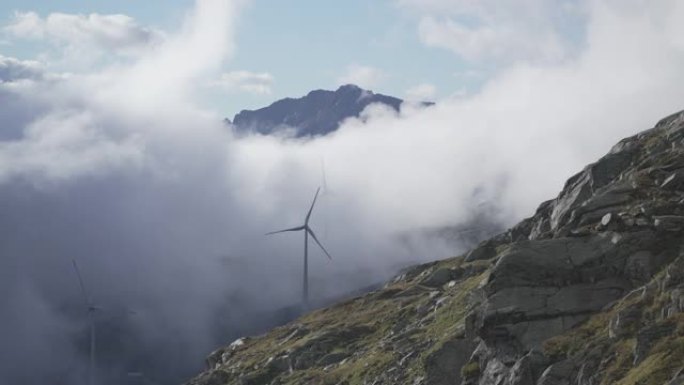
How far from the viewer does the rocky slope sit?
61.0 meters

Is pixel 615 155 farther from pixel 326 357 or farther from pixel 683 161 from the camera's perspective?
pixel 326 357

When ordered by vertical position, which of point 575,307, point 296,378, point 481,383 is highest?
point 575,307

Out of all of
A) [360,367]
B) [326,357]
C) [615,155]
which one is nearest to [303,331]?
[326,357]

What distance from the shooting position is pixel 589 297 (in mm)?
69500

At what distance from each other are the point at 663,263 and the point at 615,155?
1008 inches

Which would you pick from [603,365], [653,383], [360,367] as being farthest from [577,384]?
[360,367]

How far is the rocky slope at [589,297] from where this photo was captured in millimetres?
61000

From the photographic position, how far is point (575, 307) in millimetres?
69250

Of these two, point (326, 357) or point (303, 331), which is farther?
point (303, 331)

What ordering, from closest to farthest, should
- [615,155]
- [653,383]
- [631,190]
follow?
[653,383], [631,190], [615,155]

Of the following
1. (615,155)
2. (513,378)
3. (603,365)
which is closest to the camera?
(603,365)

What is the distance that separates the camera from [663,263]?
68.8 meters

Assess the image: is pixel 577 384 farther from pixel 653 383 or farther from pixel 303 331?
pixel 303 331

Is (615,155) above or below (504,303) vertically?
above
